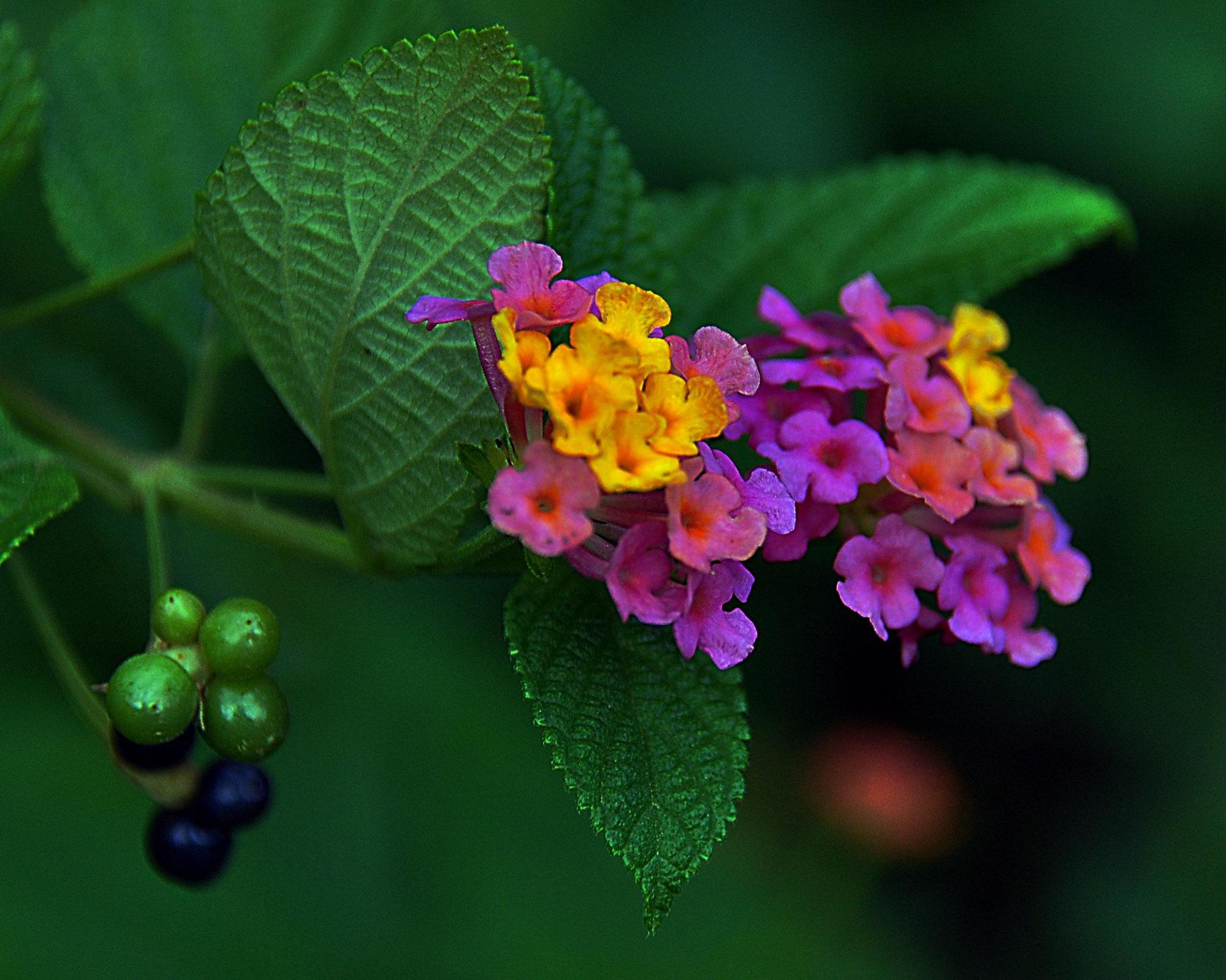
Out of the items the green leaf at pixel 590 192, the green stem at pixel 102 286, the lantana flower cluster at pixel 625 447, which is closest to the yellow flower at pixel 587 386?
the lantana flower cluster at pixel 625 447

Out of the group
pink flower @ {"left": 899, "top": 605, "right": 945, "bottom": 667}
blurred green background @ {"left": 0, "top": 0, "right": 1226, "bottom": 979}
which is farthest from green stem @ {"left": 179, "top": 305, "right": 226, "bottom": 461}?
→ pink flower @ {"left": 899, "top": 605, "right": 945, "bottom": 667}

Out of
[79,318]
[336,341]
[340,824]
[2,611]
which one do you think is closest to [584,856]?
[340,824]

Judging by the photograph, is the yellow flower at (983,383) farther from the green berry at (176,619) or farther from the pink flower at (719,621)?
the green berry at (176,619)

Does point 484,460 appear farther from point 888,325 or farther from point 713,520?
point 888,325

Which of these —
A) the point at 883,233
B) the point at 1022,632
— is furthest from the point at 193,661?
the point at 883,233

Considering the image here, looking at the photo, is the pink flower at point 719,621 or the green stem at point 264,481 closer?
the pink flower at point 719,621

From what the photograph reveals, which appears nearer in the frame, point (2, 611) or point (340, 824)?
point (2, 611)

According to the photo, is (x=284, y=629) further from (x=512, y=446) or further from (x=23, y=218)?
(x=512, y=446)
